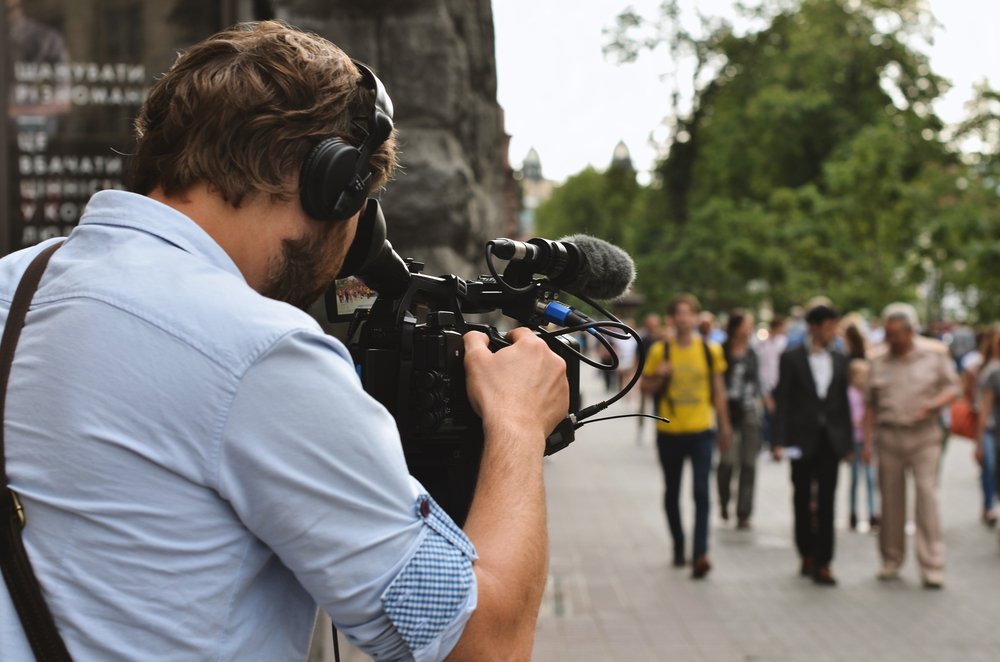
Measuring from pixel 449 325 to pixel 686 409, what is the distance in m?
5.95

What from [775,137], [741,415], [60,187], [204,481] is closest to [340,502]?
[204,481]

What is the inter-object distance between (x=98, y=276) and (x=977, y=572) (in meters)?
7.54

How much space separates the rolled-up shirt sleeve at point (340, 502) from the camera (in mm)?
997

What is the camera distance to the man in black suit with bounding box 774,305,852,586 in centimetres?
675

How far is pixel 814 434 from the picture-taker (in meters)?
6.94

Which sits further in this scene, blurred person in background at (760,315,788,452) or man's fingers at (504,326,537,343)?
blurred person in background at (760,315,788,452)

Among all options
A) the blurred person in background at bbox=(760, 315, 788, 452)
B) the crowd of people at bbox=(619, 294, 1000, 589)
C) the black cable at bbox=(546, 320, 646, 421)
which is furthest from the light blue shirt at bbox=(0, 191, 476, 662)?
the blurred person in background at bbox=(760, 315, 788, 452)

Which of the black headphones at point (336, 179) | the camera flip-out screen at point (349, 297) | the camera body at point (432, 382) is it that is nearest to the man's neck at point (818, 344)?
the camera body at point (432, 382)

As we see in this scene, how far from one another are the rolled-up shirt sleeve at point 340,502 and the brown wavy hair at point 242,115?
29 centimetres

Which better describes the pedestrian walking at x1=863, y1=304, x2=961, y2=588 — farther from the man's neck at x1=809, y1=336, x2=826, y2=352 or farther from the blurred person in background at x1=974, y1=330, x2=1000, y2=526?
the blurred person in background at x1=974, y1=330, x2=1000, y2=526

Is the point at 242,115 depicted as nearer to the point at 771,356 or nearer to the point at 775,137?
the point at 771,356

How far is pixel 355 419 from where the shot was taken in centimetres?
103

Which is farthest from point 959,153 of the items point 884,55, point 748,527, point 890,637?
point 890,637

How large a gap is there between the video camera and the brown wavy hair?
274mm
